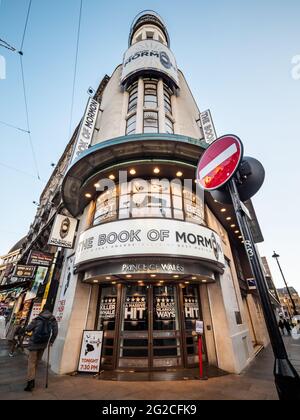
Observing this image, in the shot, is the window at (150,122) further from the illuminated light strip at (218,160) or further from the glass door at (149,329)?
the illuminated light strip at (218,160)

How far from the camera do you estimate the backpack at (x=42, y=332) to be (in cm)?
519

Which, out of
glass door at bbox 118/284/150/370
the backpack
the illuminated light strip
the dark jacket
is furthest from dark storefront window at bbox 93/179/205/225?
the illuminated light strip

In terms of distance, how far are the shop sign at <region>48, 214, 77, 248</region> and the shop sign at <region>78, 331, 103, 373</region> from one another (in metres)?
3.83

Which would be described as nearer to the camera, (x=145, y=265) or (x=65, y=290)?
(x=145, y=265)

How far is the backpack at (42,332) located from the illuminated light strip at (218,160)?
5.88m

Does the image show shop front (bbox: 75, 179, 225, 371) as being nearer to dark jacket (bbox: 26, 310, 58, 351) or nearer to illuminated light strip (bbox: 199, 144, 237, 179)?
dark jacket (bbox: 26, 310, 58, 351)

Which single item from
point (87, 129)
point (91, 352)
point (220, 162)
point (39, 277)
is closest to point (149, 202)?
point (220, 162)

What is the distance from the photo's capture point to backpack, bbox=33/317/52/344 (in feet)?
17.0

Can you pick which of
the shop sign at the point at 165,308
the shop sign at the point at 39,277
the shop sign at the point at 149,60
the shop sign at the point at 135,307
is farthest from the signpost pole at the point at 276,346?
the shop sign at the point at 149,60

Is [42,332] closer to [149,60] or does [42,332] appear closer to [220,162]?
[220,162]

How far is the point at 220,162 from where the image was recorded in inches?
121

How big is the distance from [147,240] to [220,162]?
3865 mm

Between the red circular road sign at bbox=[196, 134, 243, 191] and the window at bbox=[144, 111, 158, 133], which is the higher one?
the window at bbox=[144, 111, 158, 133]
